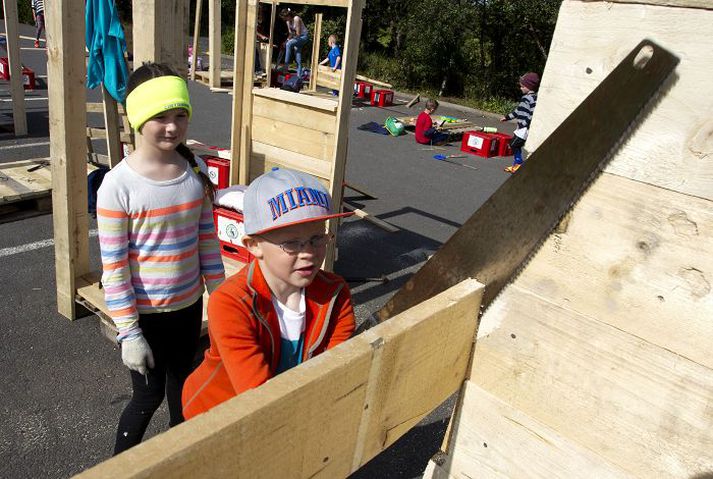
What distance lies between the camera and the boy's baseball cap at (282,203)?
1.35m

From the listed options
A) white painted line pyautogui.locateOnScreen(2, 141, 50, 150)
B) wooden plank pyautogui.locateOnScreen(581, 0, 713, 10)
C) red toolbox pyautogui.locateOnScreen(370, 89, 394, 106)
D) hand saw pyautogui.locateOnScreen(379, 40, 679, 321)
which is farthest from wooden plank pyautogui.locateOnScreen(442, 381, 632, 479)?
red toolbox pyautogui.locateOnScreen(370, 89, 394, 106)

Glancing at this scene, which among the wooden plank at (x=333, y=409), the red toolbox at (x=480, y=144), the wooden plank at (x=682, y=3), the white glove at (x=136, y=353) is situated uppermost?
the wooden plank at (x=682, y=3)

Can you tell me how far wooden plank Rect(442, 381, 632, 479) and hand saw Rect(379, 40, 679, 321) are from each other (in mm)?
298

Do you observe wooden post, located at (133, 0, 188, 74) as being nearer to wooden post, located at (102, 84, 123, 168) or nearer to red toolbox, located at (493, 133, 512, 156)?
wooden post, located at (102, 84, 123, 168)

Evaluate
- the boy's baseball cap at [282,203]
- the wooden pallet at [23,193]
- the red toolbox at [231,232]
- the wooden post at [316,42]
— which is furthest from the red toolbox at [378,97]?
the boy's baseball cap at [282,203]

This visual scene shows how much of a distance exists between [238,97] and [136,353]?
2825 mm

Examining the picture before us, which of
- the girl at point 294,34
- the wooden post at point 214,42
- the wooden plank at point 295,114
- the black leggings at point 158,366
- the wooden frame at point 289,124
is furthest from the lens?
the girl at point 294,34

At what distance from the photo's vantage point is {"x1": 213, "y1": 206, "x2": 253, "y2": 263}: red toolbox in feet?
12.9

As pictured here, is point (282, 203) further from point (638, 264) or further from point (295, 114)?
A: point (295, 114)

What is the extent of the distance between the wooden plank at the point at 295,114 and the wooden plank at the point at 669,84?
9.68ft

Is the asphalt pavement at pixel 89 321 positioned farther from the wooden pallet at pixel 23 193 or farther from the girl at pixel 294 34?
the girl at pixel 294 34

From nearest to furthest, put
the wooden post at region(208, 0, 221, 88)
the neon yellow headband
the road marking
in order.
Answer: the neon yellow headband → the road marking → the wooden post at region(208, 0, 221, 88)

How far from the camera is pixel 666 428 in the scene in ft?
3.73

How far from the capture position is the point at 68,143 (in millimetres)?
3379
